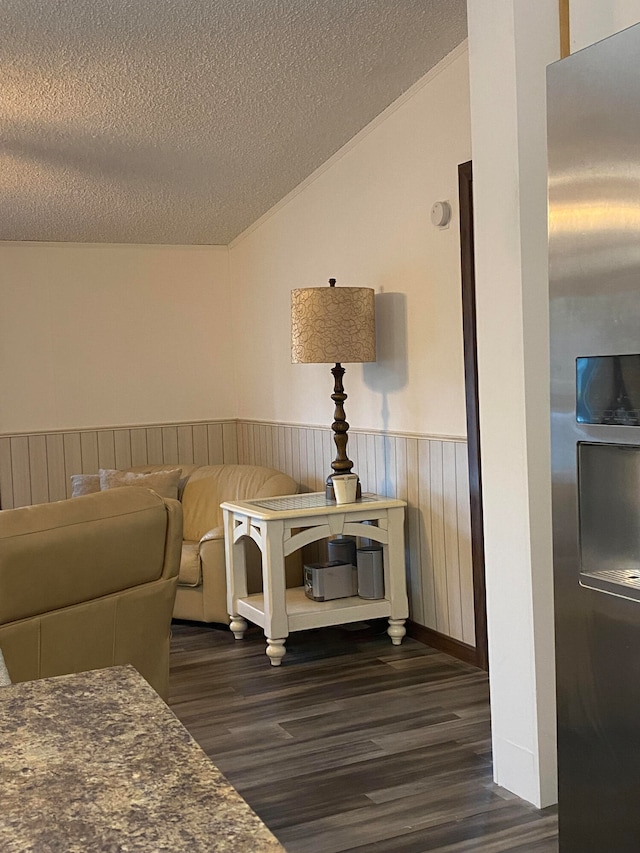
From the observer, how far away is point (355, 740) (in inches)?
123

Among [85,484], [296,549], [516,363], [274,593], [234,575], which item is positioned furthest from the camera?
[85,484]

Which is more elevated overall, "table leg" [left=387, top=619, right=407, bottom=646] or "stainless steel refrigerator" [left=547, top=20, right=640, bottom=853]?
"stainless steel refrigerator" [left=547, top=20, right=640, bottom=853]

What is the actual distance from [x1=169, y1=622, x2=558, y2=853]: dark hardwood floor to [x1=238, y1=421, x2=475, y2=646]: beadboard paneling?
204 mm

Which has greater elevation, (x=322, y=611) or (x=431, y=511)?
(x=431, y=511)

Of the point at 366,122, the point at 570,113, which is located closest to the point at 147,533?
the point at 570,113

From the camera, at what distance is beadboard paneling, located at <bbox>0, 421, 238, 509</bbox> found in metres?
5.78

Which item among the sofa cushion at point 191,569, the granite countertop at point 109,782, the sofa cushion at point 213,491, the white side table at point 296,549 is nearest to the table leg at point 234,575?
the white side table at point 296,549

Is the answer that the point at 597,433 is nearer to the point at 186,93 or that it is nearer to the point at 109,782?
the point at 109,782

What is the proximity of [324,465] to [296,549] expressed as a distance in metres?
0.95

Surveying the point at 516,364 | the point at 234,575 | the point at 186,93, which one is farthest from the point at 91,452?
the point at 516,364

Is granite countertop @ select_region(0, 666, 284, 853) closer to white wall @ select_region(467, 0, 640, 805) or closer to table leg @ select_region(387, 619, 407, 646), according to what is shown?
white wall @ select_region(467, 0, 640, 805)

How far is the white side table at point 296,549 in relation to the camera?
3.98 meters

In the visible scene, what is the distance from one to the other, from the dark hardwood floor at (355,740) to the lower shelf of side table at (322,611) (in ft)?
0.53

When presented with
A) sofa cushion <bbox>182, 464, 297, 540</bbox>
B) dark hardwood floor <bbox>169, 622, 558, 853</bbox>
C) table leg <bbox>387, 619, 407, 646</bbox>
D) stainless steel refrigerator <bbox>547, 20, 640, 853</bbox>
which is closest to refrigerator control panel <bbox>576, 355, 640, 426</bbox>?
stainless steel refrigerator <bbox>547, 20, 640, 853</bbox>
